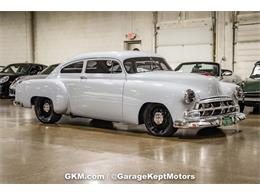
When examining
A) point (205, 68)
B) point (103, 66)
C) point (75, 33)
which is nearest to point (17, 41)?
point (75, 33)

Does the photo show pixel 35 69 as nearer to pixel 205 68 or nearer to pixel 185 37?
pixel 185 37

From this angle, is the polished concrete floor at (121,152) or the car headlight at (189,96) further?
the car headlight at (189,96)

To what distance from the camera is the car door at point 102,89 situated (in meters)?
7.27

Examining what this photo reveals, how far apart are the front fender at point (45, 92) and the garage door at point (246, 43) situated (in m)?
6.85

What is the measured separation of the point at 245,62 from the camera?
13.3 m

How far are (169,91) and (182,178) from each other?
84.3 inches

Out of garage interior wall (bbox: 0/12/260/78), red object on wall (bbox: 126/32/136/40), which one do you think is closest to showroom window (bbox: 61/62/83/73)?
garage interior wall (bbox: 0/12/260/78)

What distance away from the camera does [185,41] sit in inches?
513

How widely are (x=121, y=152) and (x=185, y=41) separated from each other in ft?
25.3

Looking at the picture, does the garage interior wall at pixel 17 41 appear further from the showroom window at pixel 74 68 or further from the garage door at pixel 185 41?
the showroom window at pixel 74 68

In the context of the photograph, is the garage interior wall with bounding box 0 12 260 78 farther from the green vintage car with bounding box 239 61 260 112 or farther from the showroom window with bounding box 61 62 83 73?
the showroom window with bounding box 61 62 83 73

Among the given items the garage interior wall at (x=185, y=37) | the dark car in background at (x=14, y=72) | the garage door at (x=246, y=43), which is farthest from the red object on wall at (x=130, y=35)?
the garage door at (x=246, y=43)

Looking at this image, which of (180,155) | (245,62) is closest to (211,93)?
(180,155)

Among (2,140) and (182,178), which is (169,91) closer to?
(182,178)
